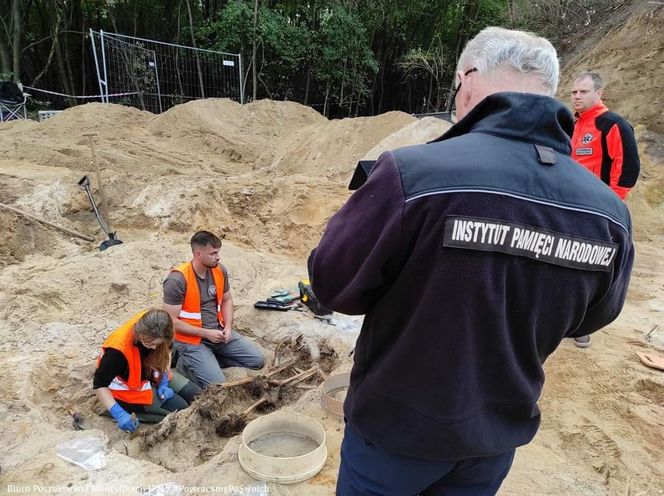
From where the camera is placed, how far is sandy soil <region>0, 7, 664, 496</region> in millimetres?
2832

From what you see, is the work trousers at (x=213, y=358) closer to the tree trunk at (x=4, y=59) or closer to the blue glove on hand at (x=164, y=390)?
the blue glove on hand at (x=164, y=390)

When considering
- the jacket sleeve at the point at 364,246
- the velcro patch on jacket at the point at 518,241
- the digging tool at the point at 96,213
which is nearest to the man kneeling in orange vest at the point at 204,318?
the digging tool at the point at 96,213

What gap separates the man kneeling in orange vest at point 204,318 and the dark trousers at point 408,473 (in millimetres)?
3081

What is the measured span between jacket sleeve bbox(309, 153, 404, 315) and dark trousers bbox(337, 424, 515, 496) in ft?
1.36

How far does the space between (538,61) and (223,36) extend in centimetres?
1640

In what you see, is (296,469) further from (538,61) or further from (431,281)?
(538,61)

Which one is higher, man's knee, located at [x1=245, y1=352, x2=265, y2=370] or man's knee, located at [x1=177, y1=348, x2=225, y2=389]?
man's knee, located at [x1=177, y1=348, x2=225, y2=389]

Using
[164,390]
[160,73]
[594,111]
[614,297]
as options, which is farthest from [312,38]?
[614,297]

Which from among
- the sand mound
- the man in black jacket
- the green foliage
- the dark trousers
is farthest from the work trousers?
the green foliage

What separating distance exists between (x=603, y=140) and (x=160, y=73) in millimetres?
14175

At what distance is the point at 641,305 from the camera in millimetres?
4969

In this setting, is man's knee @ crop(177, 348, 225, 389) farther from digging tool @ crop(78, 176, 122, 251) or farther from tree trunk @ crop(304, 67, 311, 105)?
tree trunk @ crop(304, 67, 311, 105)

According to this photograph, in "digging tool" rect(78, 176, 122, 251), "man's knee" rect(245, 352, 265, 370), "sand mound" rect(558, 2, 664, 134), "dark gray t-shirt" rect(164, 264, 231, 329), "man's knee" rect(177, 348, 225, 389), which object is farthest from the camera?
"sand mound" rect(558, 2, 664, 134)

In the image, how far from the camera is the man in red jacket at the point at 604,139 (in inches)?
155
